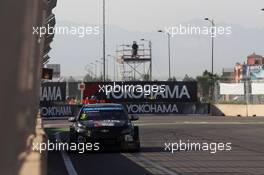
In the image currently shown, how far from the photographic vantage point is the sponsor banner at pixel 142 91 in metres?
57.1

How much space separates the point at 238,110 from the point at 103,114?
123ft

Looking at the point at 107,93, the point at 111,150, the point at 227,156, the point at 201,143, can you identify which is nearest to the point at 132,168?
the point at 227,156

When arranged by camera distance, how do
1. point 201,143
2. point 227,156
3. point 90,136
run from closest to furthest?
point 227,156 < point 90,136 < point 201,143

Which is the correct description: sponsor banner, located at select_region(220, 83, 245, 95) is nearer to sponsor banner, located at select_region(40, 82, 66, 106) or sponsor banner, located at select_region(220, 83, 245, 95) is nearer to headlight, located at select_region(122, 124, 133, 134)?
sponsor banner, located at select_region(40, 82, 66, 106)

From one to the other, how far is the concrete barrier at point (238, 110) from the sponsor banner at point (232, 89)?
6.16ft

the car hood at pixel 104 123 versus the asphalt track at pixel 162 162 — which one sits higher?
the car hood at pixel 104 123

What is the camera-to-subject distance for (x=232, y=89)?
59.2 metres

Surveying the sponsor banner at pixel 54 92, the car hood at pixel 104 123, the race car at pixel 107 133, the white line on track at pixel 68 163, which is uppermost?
the sponsor banner at pixel 54 92

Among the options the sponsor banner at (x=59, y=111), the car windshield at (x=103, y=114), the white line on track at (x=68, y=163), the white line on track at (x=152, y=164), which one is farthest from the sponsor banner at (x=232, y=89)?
the white line on track at (x=152, y=164)

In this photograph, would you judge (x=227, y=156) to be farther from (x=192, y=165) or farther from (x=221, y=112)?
(x=221, y=112)

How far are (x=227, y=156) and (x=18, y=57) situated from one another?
1167cm

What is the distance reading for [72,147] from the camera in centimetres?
1912

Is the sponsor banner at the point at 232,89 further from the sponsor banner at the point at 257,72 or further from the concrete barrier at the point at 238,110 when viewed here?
the sponsor banner at the point at 257,72

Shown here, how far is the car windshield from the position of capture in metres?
19.6
